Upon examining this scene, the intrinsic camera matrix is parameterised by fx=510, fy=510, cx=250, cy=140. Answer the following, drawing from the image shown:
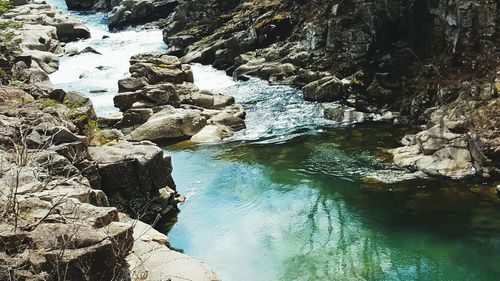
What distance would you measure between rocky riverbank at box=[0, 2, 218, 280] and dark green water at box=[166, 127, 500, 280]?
5.72 feet

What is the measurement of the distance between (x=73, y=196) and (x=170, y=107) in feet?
46.4

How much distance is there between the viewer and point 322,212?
47.8ft

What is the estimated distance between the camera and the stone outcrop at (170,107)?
854 inches

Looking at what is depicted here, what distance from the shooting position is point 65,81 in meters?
31.2

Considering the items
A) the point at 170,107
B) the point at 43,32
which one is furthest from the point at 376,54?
the point at 43,32

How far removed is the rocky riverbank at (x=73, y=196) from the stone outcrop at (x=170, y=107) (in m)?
3.47

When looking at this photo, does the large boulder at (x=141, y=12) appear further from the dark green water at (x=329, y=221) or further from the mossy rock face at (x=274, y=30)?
the dark green water at (x=329, y=221)

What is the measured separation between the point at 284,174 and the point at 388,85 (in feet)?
28.2

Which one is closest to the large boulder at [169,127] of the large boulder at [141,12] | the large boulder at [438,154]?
the large boulder at [438,154]

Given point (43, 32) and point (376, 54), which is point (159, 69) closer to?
point (376, 54)

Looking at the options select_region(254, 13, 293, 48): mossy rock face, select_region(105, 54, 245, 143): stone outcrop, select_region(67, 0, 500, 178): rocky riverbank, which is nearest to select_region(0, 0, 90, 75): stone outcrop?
select_region(105, 54, 245, 143): stone outcrop

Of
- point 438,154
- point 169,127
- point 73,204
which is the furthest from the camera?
point 169,127

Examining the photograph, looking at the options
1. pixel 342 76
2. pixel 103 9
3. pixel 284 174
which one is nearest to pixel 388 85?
pixel 342 76

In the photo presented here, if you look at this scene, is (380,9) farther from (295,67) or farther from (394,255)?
(394,255)
